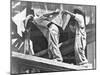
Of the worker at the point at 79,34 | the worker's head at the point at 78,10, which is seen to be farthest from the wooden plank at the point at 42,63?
the worker's head at the point at 78,10

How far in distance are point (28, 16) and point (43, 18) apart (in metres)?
0.18

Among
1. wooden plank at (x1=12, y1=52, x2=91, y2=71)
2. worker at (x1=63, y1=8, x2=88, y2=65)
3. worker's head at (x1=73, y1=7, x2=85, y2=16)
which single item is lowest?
wooden plank at (x1=12, y1=52, x2=91, y2=71)

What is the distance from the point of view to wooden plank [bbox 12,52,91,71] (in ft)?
6.43

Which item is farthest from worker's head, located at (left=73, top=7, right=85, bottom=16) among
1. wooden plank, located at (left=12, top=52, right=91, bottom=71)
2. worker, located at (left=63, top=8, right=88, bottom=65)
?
wooden plank, located at (left=12, top=52, right=91, bottom=71)

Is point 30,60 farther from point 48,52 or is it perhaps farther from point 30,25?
point 30,25

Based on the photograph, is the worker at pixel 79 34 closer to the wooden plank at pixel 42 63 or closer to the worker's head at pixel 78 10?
the worker's head at pixel 78 10

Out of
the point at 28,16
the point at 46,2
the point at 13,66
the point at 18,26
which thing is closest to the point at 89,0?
the point at 46,2

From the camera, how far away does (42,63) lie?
80.0 inches

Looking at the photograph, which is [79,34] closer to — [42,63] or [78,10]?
[78,10]

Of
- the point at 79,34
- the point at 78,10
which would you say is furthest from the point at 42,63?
the point at 78,10

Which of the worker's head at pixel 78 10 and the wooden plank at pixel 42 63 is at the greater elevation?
the worker's head at pixel 78 10

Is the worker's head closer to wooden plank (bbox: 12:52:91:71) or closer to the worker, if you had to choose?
the worker

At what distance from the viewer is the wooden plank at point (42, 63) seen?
1.96 meters

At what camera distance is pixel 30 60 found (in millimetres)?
1991
